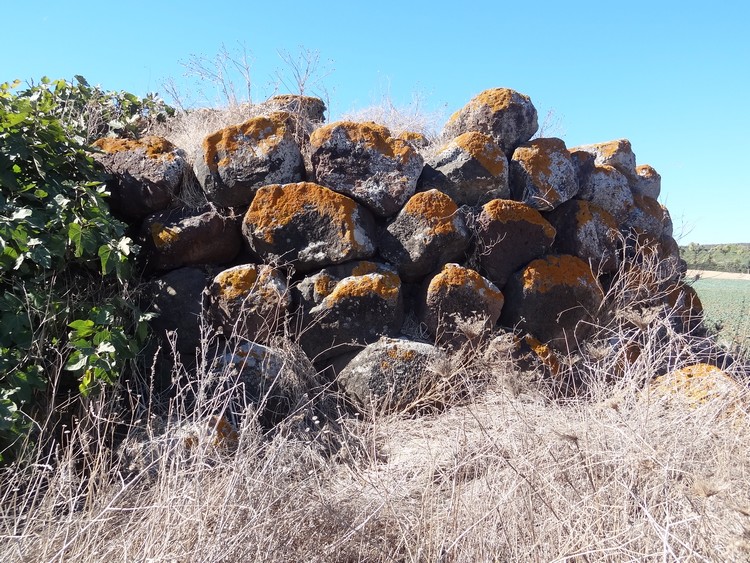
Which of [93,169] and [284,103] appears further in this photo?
[284,103]

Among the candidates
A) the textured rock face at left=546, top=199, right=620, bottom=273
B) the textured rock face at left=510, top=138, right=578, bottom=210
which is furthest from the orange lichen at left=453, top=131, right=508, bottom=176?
the textured rock face at left=546, top=199, right=620, bottom=273

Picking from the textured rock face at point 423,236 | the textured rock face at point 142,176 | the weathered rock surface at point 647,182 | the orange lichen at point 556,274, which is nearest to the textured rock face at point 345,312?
the textured rock face at point 423,236

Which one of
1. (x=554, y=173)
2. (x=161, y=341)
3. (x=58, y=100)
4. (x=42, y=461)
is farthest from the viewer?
(x=58, y=100)

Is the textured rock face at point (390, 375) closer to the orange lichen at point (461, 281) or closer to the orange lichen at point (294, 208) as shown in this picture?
the orange lichen at point (461, 281)

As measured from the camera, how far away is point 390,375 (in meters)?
4.14

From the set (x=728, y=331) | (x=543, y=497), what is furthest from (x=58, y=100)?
(x=728, y=331)

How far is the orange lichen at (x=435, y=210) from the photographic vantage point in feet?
14.8

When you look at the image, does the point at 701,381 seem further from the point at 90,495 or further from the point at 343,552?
the point at 90,495

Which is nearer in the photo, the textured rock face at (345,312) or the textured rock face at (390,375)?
the textured rock face at (390,375)

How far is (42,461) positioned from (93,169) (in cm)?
209

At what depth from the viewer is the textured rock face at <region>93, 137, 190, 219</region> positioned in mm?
4469

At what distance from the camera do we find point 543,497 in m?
2.51

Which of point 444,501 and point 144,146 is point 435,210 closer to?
point 144,146

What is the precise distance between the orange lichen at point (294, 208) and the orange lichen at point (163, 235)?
1.63ft
